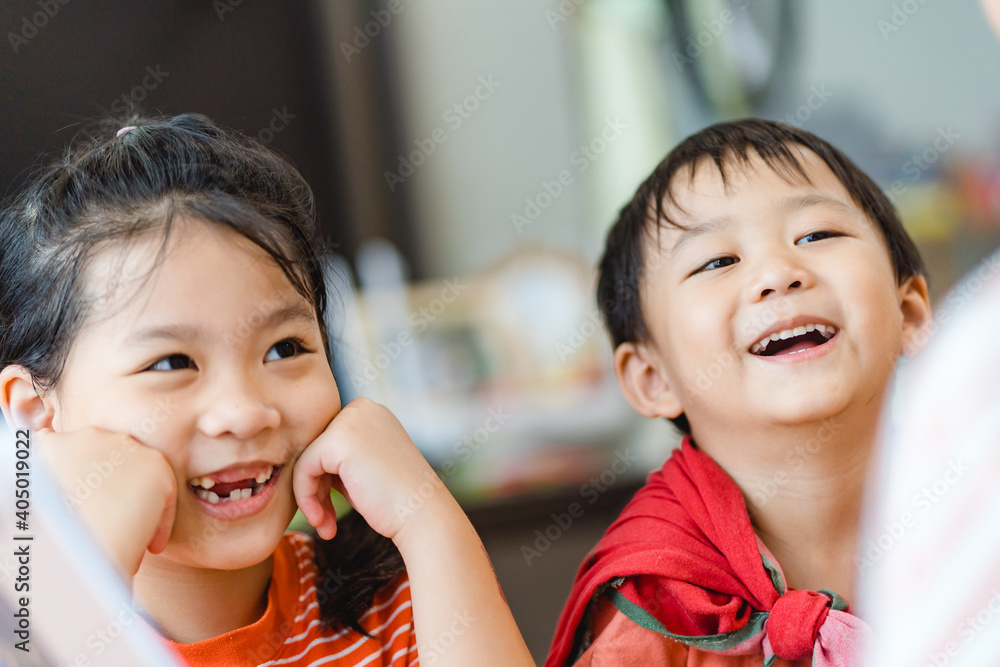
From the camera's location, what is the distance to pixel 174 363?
2.56 ft

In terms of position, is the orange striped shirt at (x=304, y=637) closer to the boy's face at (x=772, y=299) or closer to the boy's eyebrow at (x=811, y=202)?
the boy's face at (x=772, y=299)

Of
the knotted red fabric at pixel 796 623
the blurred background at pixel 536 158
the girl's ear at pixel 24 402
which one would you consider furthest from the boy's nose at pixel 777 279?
the blurred background at pixel 536 158

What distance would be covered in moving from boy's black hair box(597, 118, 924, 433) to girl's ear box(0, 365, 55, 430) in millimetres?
743

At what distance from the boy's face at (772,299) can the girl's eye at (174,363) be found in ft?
1.93

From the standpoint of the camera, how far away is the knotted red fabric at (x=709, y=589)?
876mm

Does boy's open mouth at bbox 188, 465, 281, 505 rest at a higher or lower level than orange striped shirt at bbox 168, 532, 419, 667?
higher

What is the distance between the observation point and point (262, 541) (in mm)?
Result: 803

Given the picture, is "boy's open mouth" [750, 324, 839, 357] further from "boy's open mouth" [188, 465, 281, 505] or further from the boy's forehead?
"boy's open mouth" [188, 465, 281, 505]

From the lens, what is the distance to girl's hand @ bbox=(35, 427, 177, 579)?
28.4 inches

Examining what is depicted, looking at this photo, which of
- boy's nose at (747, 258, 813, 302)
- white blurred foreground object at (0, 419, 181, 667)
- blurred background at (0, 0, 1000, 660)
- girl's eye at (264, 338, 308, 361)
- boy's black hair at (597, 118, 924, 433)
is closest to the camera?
white blurred foreground object at (0, 419, 181, 667)

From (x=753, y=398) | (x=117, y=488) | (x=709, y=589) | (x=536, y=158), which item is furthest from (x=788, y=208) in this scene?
(x=536, y=158)

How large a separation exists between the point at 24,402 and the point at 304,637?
0.38 metres

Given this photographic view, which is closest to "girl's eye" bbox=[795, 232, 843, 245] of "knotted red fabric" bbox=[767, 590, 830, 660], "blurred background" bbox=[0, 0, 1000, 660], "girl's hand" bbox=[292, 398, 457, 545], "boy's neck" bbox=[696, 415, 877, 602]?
"boy's neck" bbox=[696, 415, 877, 602]

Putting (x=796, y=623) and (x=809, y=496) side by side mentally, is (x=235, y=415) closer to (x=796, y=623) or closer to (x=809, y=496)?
(x=796, y=623)
